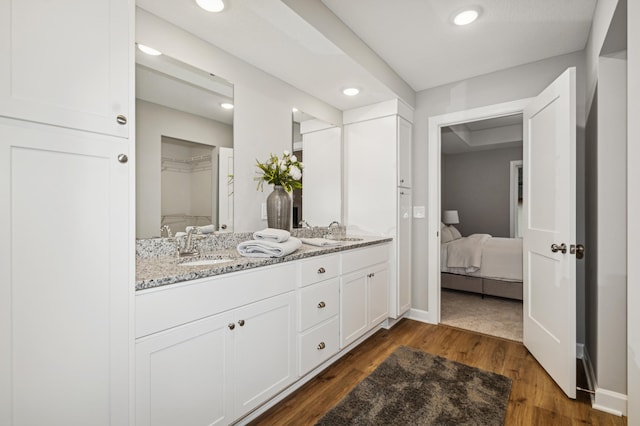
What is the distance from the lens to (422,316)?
10.4 feet

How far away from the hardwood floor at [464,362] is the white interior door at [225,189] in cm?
117

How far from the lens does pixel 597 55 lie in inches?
71.1

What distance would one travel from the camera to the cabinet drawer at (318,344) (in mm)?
1867

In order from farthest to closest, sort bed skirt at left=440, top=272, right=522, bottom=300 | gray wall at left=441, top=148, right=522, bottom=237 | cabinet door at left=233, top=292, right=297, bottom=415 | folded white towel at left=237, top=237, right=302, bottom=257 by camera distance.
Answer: gray wall at left=441, top=148, right=522, bottom=237 < bed skirt at left=440, top=272, right=522, bottom=300 < folded white towel at left=237, top=237, right=302, bottom=257 < cabinet door at left=233, top=292, right=297, bottom=415

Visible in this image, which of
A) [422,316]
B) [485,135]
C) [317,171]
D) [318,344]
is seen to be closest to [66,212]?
[318,344]

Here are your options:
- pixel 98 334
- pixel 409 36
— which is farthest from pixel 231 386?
pixel 409 36

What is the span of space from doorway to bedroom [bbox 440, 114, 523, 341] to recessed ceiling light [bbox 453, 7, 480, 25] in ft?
4.82

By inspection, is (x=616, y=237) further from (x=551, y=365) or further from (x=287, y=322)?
(x=287, y=322)

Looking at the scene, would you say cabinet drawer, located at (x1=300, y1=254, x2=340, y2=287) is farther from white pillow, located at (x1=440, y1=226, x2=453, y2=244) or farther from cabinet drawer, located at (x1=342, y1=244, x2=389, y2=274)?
white pillow, located at (x1=440, y1=226, x2=453, y2=244)

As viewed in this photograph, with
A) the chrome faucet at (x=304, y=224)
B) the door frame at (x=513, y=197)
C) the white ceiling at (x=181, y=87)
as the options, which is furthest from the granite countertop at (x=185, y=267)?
the door frame at (x=513, y=197)

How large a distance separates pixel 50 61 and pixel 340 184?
98.4 inches

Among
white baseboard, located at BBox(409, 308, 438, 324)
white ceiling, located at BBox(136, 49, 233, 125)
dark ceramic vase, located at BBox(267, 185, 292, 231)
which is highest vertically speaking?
white ceiling, located at BBox(136, 49, 233, 125)

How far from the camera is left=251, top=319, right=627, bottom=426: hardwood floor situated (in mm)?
1686

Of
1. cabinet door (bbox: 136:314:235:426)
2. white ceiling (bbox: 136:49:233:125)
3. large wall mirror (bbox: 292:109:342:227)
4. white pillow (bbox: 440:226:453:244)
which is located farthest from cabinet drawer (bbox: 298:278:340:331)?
white pillow (bbox: 440:226:453:244)
